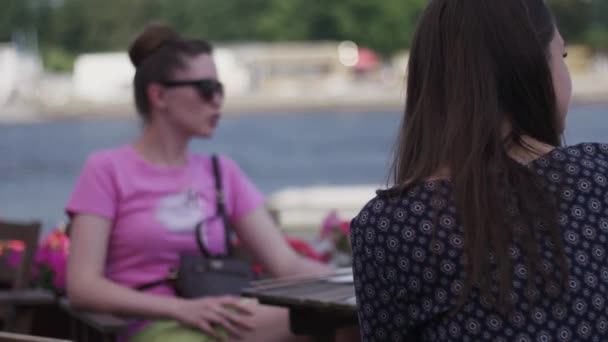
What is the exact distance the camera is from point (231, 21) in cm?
7106

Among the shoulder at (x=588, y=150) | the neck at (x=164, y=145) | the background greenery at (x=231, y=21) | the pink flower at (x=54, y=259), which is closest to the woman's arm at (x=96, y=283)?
the neck at (x=164, y=145)

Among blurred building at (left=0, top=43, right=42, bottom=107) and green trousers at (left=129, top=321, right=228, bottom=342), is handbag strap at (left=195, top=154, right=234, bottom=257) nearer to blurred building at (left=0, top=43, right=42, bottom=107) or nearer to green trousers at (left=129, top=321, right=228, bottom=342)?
green trousers at (left=129, top=321, right=228, bottom=342)

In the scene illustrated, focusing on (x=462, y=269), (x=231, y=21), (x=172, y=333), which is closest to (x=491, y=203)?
(x=462, y=269)

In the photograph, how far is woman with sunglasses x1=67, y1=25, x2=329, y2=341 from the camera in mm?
2854

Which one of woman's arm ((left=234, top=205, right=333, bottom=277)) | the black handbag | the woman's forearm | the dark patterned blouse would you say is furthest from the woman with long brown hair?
woman's arm ((left=234, top=205, right=333, bottom=277))

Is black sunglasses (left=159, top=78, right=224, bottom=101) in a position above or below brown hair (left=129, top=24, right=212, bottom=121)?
below

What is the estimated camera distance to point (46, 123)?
68.6 meters

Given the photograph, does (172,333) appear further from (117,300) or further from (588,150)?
(588,150)

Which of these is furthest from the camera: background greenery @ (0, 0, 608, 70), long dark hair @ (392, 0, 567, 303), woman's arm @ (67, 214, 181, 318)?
background greenery @ (0, 0, 608, 70)

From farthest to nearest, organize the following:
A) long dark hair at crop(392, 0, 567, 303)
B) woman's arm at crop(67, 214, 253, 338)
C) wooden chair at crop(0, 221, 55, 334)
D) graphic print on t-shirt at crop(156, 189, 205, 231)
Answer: wooden chair at crop(0, 221, 55, 334)
graphic print on t-shirt at crop(156, 189, 205, 231)
woman's arm at crop(67, 214, 253, 338)
long dark hair at crop(392, 0, 567, 303)

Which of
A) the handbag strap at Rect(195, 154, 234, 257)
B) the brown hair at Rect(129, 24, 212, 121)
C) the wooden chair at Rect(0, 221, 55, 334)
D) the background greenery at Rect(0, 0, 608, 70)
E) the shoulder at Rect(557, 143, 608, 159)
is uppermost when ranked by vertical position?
the background greenery at Rect(0, 0, 608, 70)

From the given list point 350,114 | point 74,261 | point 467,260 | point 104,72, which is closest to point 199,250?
point 74,261

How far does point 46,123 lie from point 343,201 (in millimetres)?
62477

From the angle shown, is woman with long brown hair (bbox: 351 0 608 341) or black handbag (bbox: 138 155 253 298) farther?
black handbag (bbox: 138 155 253 298)
